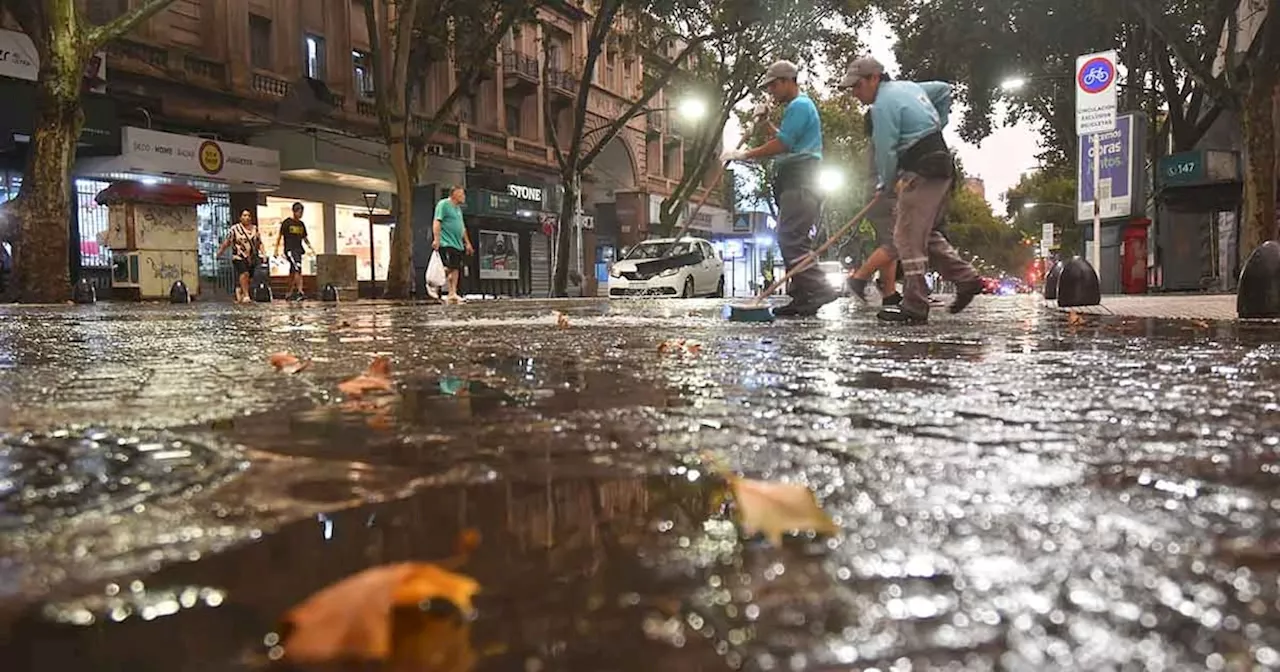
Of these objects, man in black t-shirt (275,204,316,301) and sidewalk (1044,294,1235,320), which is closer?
sidewalk (1044,294,1235,320)

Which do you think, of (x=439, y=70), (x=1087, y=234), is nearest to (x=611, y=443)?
(x=1087, y=234)

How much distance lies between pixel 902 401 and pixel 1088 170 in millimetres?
13276

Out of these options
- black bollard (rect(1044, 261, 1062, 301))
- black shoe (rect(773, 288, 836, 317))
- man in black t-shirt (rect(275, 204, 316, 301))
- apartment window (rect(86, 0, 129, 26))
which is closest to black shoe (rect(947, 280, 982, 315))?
black shoe (rect(773, 288, 836, 317))

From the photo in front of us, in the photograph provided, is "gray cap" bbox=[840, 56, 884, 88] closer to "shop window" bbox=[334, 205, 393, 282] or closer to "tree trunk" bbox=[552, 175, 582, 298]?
"tree trunk" bbox=[552, 175, 582, 298]

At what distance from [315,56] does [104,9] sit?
5.81 m

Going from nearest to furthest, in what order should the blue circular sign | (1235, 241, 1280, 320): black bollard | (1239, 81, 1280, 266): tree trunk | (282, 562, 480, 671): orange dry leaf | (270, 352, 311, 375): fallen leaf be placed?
(282, 562, 480, 671): orange dry leaf → (270, 352, 311, 375): fallen leaf → (1235, 241, 1280, 320): black bollard → the blue circular sign → (1239, 81, 1280, 266): tree trunk

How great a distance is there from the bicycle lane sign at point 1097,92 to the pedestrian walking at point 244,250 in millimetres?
12977

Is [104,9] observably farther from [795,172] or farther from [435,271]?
[795,172]

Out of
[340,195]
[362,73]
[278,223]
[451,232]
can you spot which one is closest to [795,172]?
[451,232]

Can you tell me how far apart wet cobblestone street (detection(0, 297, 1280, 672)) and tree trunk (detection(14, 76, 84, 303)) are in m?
11.8

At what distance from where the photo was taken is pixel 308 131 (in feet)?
71.9

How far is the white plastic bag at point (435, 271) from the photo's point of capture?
49.5 ft

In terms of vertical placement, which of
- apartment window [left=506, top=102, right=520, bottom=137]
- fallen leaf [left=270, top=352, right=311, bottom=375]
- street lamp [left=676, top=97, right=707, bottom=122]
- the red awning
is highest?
apartment window [left=506, top=102, right=520, bottom=137]

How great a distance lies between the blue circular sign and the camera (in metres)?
11.4
